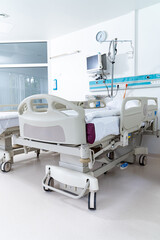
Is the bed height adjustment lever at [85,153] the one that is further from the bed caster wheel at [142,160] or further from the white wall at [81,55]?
the white wall at [81,55]

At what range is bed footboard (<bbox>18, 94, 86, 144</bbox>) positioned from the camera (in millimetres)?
1486

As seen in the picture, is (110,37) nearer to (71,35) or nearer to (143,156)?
(71,35)

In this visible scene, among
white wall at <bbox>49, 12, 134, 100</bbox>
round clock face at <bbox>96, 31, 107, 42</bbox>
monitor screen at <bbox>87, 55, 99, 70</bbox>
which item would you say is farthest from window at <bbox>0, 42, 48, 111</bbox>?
round clock face at <bbox>96, 31, 107, 42</bbox>

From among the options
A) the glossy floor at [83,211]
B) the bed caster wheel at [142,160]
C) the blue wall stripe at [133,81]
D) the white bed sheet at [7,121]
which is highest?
the blue wall stripe at [133,81]

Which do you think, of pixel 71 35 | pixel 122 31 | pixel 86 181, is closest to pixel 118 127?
pixel 86 181

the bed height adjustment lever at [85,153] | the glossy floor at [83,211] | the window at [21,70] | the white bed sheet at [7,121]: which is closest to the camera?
the glossy floor at [83,211]

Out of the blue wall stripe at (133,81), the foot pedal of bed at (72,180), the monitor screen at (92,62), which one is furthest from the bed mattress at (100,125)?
the monitor screen at (92,62)

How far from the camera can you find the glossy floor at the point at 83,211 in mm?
1313

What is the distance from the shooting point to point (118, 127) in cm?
179

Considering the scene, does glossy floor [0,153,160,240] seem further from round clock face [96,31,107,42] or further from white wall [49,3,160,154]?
round clock face [96,31,107,42]

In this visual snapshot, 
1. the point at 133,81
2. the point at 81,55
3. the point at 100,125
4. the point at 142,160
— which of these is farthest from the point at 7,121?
the point at 81,55

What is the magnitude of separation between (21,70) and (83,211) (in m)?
4.47

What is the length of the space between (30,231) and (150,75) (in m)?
2.96

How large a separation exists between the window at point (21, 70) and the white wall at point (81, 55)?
359 millimetres
